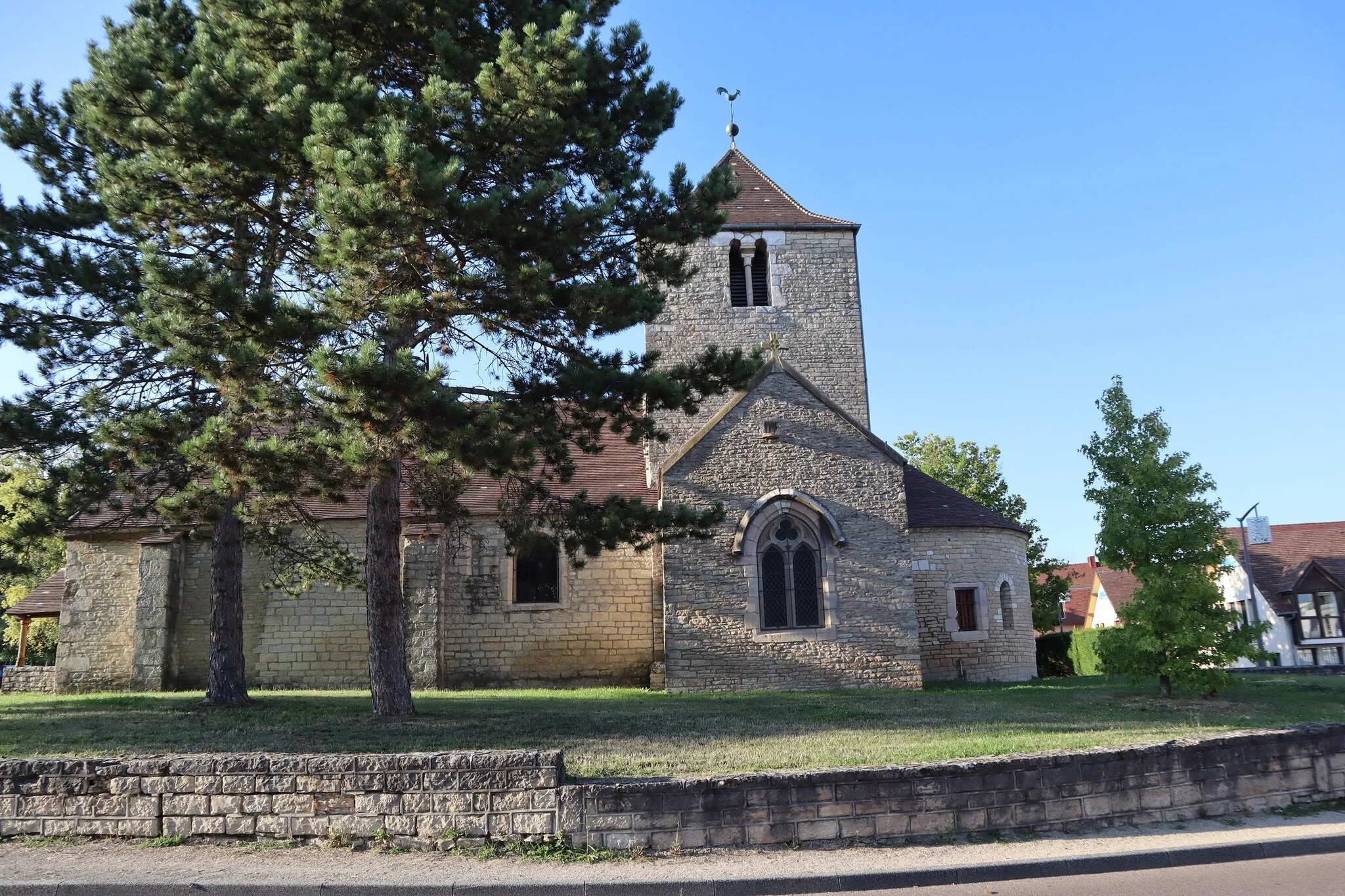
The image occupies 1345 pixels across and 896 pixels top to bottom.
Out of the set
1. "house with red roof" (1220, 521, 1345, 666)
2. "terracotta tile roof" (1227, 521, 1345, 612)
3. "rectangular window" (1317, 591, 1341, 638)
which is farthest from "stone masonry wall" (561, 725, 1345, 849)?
"rectangular window" (1317, 591, 1341, 638)

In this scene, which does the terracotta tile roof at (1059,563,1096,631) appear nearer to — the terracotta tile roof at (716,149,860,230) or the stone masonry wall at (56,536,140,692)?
the terracotta tile roof at (716,149,860,230)

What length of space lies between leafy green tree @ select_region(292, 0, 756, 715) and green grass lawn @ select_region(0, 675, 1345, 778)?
175 centimetres

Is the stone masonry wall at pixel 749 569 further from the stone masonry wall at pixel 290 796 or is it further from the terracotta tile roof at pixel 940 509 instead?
the stone masonry wall at pixel 290 796

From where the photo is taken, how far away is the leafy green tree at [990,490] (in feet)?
122

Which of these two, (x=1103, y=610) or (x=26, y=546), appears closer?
(x=26, y=546)

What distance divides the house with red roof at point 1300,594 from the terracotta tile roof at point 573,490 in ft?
83.9

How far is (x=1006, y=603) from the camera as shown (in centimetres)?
2195

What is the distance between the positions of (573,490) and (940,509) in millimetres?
8728

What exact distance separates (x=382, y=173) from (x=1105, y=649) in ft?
43.3

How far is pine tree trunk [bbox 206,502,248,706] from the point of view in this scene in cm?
1390

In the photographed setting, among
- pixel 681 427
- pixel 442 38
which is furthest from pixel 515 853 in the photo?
pixel 681 427

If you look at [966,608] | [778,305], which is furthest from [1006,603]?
[778,305]

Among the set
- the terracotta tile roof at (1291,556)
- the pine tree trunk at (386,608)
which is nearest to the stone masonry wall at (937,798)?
the pine tree trunk at (386,608)

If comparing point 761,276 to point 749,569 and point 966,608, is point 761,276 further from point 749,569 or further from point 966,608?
point 966,608
